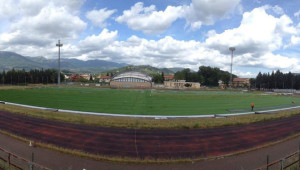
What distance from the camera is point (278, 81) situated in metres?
111

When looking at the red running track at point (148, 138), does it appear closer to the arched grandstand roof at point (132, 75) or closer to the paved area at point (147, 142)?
the paved area at point (147, 142)

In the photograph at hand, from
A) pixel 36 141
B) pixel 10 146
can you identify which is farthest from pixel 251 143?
pixel 10 146

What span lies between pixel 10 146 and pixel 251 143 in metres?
18.3

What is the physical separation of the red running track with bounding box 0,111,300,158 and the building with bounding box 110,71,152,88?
9083 centimetres

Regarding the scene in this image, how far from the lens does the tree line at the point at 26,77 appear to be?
9494 cm

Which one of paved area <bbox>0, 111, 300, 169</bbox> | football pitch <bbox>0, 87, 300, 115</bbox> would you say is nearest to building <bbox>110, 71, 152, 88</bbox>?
football pitch <bbox>0, 87, 300, 115</bbox>

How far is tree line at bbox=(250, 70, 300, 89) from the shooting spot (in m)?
107

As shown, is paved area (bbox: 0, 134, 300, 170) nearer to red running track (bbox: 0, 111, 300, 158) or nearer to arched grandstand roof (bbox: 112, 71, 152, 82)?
red running track (bbox: 0, 111, 300, 158)

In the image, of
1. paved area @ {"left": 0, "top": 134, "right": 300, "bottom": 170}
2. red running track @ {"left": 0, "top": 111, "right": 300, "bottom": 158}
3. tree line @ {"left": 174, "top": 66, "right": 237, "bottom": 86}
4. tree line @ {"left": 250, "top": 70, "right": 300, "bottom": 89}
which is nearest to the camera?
paved area @ {"left": 0, "top": 134, "right": 300, "bottom": 170}

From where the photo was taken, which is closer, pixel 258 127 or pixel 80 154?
pixel 80 154

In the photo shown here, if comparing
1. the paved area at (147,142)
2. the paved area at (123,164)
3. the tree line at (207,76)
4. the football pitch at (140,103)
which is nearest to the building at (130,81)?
the tree line at (207,76)

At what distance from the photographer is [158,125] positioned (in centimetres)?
1859

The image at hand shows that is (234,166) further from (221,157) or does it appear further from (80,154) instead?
(80,154)

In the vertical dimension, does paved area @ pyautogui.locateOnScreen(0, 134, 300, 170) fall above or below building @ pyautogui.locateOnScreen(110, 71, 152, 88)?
below
